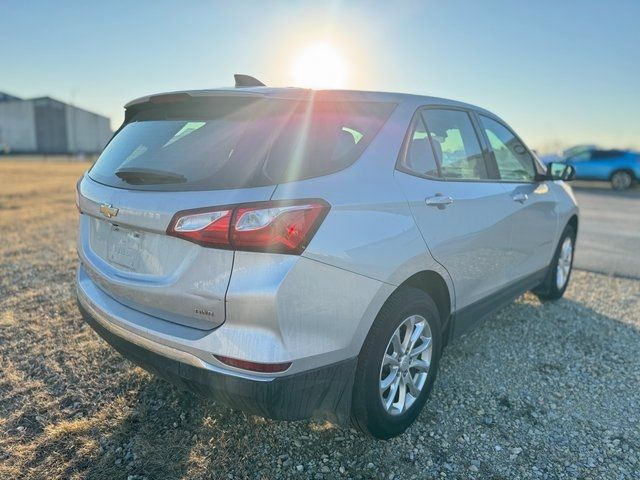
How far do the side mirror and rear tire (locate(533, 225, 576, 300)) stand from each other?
2.04ft

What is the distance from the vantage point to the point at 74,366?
3.23 metres

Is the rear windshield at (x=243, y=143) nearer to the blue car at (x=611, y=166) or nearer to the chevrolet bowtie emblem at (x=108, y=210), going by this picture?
the chevrolet bowtie emblem at (x=108, y=210)

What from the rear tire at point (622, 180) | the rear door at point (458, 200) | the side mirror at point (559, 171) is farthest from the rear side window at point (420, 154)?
the rear tire at point (622, 180)

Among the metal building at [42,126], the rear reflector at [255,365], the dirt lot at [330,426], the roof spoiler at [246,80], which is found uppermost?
the roof spoiler at [246,80]

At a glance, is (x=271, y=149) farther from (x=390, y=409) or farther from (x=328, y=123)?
(x=390, y=409)

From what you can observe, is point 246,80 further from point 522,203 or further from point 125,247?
point 522,203

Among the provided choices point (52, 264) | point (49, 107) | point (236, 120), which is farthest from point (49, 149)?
point (236, 120)

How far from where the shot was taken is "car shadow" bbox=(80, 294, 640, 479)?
7.77 ft

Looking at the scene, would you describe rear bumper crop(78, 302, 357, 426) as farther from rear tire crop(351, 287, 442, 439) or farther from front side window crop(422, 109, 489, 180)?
front side window crop(422, 109, 489, 180)

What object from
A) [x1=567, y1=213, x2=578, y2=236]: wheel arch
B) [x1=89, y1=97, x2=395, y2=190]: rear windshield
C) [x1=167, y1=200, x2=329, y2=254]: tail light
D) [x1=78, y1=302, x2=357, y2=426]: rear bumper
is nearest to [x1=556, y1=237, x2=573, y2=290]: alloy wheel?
[x1=567, y1=213, x2=578, y2=236]: wheel arch

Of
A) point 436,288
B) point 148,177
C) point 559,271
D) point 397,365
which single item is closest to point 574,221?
point 559,271

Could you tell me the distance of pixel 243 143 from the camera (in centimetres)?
Answer: 209

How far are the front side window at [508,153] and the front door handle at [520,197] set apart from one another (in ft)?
0.42

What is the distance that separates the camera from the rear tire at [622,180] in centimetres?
1847
